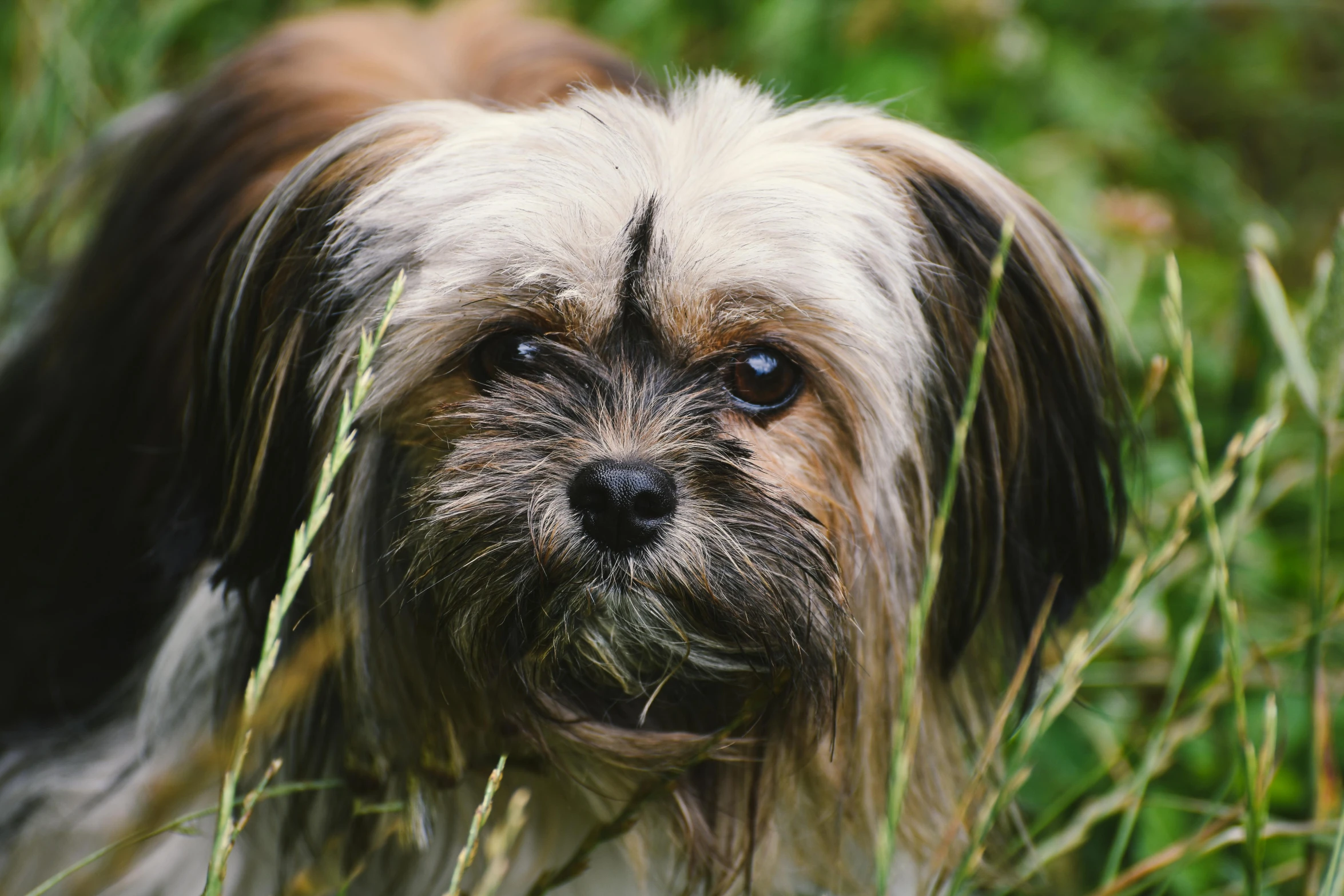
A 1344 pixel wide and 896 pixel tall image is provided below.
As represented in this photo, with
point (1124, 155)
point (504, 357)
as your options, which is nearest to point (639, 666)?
point (504, 357)

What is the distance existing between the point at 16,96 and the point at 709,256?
262 centimetres

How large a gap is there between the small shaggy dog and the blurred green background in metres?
0.25

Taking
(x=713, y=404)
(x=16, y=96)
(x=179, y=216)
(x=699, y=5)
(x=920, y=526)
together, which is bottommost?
(x=920, y=526)

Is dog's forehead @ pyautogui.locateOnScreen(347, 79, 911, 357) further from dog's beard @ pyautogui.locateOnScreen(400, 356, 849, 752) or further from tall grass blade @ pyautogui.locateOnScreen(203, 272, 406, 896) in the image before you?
tall grass blade @ pyautogui.locateOnScreen(203, 272, 406, 896)

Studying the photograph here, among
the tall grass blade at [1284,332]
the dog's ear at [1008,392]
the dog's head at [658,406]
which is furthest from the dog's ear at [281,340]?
the tall grass blade at [1284,332]

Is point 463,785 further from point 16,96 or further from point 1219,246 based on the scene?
point 1219,246

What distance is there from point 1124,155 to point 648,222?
267 cm

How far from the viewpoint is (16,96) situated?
3287 mm

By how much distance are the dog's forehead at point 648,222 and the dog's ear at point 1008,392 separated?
0.06 meters

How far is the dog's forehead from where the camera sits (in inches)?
54.8

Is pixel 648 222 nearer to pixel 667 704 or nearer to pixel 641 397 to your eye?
pixel 641 397

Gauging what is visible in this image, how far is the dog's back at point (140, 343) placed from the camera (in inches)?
79.4

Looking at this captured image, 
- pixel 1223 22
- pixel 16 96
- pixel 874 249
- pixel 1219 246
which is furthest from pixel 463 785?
pixel 1223 22

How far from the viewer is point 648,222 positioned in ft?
4.50
